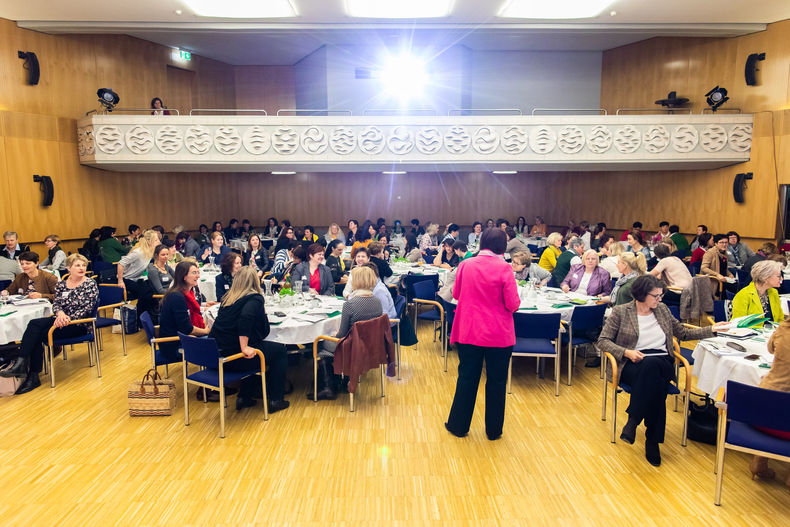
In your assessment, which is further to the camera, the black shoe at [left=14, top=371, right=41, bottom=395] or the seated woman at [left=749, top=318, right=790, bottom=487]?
the black shoe at [left=14, top=371, right=41, bottom=395]

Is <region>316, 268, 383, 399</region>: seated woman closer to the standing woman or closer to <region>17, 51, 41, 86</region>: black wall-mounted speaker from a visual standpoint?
the standing woman

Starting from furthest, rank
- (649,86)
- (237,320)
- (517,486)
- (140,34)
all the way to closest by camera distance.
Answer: (649,86) < (140,34) < (237,320) < (517,486)

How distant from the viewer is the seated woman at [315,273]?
21.1 feet

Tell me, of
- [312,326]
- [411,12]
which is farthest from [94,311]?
[411,12]

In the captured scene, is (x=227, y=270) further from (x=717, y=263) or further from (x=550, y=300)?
(x=717, y=263)

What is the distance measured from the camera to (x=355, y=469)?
12.8 ft

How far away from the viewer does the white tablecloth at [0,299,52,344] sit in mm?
5297

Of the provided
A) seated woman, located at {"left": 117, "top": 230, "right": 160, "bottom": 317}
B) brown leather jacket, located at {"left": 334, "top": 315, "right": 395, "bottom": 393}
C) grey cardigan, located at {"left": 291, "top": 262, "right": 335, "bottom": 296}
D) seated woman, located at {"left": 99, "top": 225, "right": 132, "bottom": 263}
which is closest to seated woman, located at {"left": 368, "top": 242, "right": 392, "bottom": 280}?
grey cardigan, located at {"left": 291, "top": 262, "right": 335, "bottom": 296}

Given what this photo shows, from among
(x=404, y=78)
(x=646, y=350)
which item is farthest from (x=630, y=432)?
(x=404, y=78)

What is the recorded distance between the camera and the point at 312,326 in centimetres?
502

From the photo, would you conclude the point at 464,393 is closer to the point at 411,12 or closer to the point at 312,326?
the point at 312,326

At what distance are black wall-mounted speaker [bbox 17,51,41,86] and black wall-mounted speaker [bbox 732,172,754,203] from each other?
16072mm

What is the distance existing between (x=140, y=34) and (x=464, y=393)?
1320 cm

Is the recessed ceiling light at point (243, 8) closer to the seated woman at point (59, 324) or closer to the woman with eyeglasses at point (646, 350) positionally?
the seated woman at point (59, 324)
